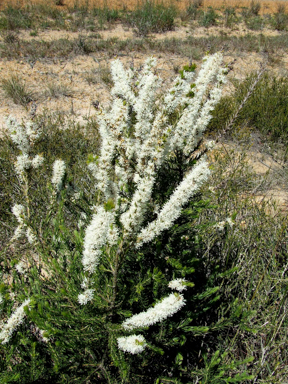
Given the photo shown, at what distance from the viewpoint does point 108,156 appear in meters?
1.59

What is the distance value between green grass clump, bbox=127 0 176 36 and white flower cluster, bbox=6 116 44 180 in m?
12.1

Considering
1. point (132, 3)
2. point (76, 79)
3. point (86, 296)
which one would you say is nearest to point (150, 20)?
point (132, 3)

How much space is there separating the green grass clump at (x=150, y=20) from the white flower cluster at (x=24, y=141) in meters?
12.1

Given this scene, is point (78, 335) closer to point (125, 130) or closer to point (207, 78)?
point (125, 130)

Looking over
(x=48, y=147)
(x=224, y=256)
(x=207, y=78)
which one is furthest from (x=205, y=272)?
(x=48, y=147)

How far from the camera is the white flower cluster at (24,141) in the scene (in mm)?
2104

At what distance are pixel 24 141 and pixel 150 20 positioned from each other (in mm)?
13683

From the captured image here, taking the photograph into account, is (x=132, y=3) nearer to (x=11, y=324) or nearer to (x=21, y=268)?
(x=21, y=268)

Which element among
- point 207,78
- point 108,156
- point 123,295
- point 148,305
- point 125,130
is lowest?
point 148,305

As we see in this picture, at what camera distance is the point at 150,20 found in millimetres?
12969

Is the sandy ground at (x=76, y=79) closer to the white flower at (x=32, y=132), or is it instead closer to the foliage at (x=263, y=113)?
the foliage at (x=263, y=113)

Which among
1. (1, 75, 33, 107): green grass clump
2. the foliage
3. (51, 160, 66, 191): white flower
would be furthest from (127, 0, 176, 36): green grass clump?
(51, 160, 66, 191): white flower

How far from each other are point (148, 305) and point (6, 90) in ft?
24.4

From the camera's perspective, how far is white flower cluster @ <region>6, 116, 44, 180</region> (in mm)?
2104
